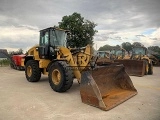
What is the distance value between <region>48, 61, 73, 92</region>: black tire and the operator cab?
1005mm

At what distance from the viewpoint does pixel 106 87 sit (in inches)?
227

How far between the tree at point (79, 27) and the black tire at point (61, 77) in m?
18.2

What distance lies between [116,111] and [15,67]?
1263cm

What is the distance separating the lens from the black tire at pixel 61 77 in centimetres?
575

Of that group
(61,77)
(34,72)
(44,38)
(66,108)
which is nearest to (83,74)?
(66,108)

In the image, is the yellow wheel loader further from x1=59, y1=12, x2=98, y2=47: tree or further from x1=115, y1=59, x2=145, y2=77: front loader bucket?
x1=59, y1=12, x2=98, y2=47: tree

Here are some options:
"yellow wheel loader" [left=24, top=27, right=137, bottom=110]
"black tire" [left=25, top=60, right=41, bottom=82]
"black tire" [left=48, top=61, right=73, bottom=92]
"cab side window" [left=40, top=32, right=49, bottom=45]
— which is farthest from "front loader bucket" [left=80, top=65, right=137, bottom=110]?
"black tire" [left=25, top=60, right=41, bottom=82]

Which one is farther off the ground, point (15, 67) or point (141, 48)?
point (141, 48)

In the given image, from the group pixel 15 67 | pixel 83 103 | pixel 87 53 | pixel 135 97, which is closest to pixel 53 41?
pixel 87 53

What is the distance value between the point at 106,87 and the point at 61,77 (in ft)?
5.11

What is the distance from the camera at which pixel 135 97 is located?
18.2ft

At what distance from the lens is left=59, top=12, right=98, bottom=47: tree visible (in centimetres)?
2525

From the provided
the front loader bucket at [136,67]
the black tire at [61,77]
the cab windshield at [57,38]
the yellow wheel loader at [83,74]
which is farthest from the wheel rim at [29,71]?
the front loader bucket at [136,67]

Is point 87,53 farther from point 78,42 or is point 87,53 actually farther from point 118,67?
point 78,42
